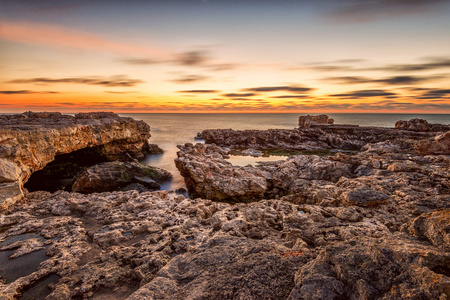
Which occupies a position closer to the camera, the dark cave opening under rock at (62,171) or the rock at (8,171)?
the rock at (8,171)

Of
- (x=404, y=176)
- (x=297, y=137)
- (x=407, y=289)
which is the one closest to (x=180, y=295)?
(x=407, y=289)

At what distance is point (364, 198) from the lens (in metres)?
10.8

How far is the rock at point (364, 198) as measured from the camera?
35.3 ft

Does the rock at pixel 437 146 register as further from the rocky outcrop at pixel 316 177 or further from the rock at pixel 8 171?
the rock at pixel 8 171

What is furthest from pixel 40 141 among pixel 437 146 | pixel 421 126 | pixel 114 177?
pixel 421 126

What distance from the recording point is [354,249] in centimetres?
454

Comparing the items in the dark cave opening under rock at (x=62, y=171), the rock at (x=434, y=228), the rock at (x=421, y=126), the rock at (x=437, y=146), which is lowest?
the dark cave opening under rock at (x=62, y=171)

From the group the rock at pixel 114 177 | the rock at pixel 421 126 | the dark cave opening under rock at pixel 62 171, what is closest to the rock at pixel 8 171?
the rock at pixel 114 177

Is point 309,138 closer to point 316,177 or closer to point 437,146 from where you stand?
point 437,146

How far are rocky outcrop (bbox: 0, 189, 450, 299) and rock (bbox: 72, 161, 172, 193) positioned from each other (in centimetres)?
443

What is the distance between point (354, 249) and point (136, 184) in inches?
742

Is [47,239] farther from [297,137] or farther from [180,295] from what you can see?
[297,137]

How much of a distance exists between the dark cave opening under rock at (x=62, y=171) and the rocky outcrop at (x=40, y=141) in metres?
0.93

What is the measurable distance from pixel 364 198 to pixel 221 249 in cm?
840
